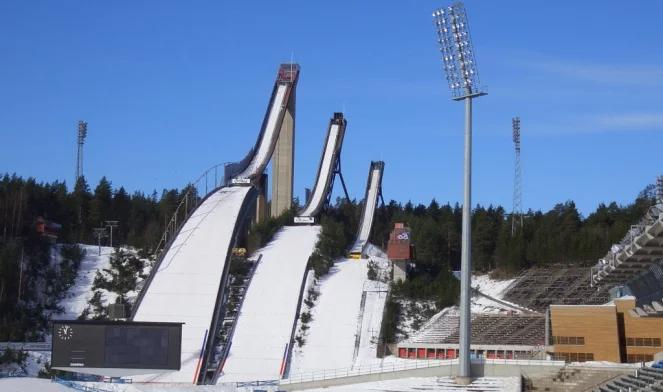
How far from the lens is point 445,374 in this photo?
3306cm

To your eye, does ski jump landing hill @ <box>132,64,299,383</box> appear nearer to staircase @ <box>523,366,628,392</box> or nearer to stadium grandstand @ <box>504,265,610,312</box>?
staircase @ <box>523,366,628,392</box>

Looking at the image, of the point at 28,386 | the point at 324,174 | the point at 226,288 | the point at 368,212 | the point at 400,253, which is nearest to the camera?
the point at 28,386

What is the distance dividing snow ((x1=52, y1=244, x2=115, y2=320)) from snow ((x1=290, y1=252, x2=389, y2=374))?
9272 mm

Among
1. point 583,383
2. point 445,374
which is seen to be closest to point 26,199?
point 445,374

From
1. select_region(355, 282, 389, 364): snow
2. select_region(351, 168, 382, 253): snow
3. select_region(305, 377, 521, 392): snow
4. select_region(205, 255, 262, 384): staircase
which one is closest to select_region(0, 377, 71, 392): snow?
select_region(205, 255, 262, 384): staircase

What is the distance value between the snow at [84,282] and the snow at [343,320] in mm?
9272

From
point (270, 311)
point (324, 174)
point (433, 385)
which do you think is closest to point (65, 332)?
point (433, 385)

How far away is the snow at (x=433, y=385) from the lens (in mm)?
30422

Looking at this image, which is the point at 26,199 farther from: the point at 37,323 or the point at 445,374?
the point at 445,374

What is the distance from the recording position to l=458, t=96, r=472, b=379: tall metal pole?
29.3 m

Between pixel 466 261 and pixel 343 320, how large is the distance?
14.3 metres

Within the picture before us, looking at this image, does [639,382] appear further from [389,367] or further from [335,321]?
[335,321]

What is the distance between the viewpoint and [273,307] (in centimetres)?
4331

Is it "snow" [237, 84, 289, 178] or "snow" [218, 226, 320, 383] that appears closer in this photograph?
"snow" [218, 226, 320, 383]
